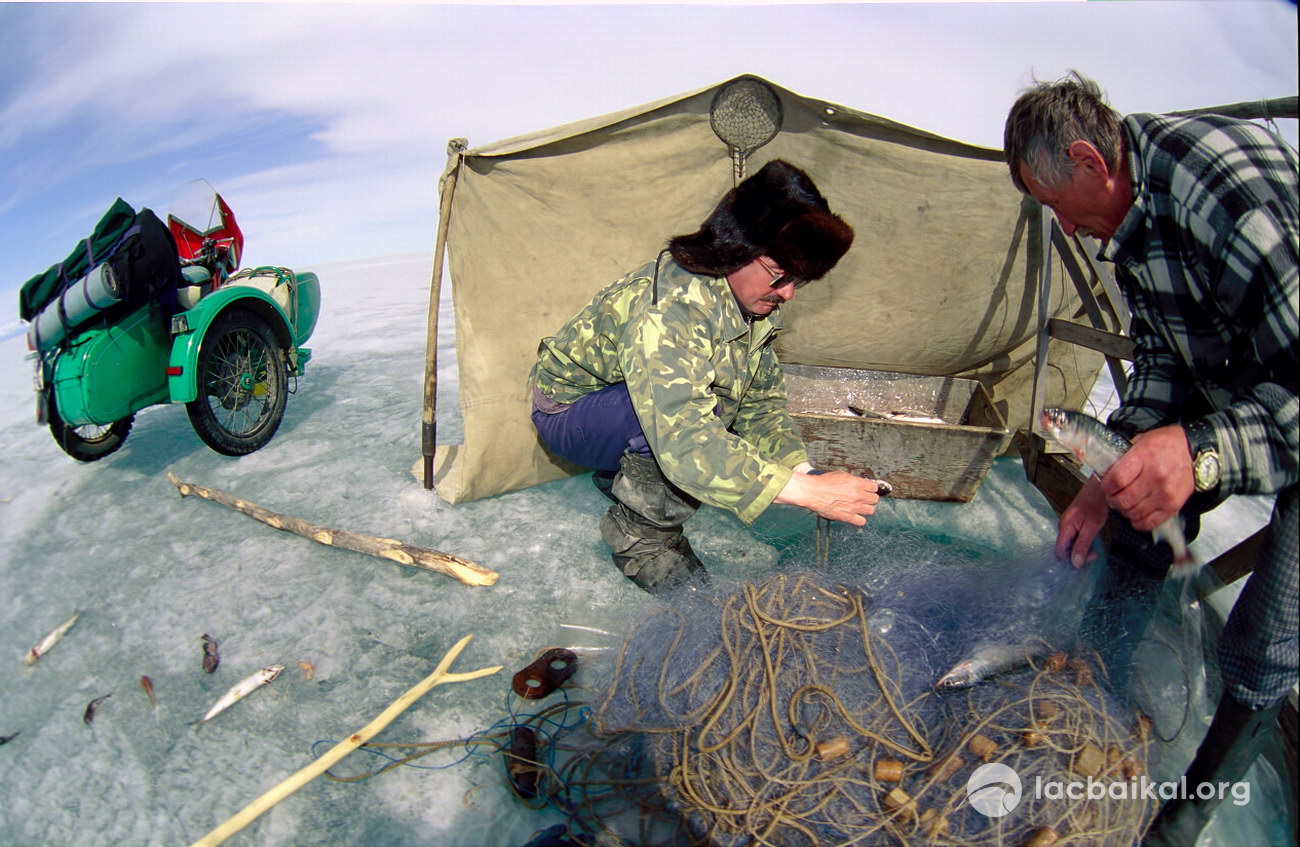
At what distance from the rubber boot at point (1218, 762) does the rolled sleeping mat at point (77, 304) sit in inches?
185

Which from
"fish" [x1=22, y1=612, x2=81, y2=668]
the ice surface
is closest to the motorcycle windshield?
the ice surface

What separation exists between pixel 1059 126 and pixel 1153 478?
0.91 m

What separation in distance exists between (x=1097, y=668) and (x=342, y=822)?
227 centimetres

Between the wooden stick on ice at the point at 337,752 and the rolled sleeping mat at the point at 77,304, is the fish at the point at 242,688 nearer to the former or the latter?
the wooden stick on ice at the point at 337,752

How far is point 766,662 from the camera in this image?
83.1 inches

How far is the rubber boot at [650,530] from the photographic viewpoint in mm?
2941

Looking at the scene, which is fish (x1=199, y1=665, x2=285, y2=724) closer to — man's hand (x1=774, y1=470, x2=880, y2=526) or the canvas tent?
the canvas tent

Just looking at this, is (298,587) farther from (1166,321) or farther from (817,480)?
(1166,321)

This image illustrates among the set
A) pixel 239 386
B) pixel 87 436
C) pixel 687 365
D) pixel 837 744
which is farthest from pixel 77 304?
pixel 837 744

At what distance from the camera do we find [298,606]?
9.74 feet

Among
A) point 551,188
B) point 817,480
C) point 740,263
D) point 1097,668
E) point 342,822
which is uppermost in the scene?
point 551,188

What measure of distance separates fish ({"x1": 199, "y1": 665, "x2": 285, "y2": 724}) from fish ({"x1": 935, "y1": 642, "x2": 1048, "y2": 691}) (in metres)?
2.28

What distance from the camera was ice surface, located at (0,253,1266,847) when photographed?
2135mm

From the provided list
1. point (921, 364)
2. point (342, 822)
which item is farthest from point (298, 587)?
point (921, 364)
